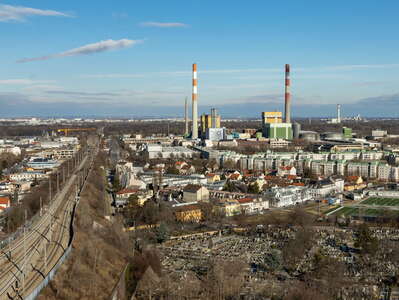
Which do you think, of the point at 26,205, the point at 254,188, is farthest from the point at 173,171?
the point at 26,205

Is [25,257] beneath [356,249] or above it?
above

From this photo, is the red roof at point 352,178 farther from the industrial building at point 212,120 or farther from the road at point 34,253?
the industrial building at point 212,120

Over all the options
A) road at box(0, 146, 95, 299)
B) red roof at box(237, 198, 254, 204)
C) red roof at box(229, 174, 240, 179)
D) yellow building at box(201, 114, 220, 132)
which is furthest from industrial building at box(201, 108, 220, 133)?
road at box(0, 146, 95, 299)

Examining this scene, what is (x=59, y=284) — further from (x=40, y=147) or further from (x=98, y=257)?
(x=40, y=147)

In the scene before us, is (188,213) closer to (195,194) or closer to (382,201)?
(195,194)

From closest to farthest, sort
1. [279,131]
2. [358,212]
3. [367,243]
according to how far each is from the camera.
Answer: [367,243], [358,212], [279,131]

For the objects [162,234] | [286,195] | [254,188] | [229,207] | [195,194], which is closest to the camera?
[162,234]

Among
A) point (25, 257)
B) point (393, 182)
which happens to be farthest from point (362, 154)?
point (25, 257)
